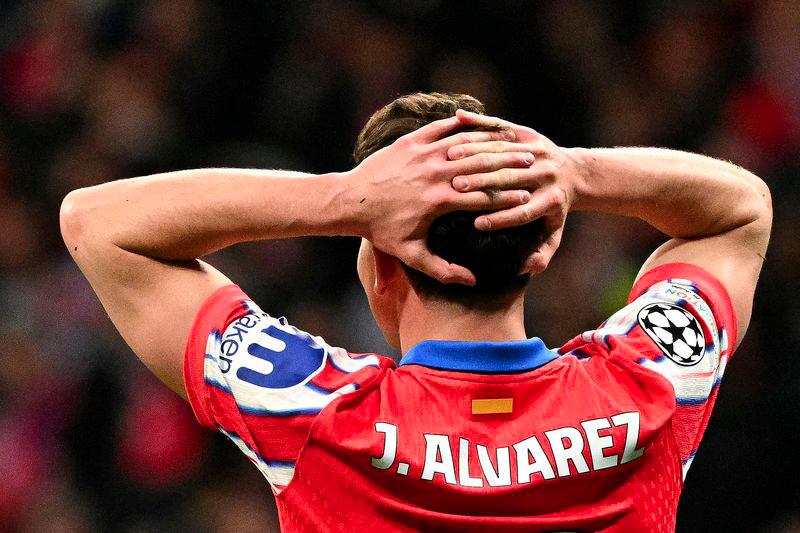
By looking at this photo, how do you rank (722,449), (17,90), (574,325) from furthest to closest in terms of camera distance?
(17,90), (574,325), (722,449)

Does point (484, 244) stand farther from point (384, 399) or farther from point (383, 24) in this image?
point (383, 24)

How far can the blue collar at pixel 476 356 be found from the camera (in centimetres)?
145

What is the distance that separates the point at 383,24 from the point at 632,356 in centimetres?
398

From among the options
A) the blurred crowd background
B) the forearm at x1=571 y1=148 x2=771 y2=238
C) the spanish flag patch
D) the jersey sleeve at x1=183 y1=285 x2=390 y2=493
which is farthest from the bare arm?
the blurred crowd background

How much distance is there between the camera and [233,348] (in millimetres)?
1441

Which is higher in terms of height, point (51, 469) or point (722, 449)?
point (722, 449)

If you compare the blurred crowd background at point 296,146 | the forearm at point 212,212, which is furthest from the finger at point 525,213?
the blurred crowd background at point 296,146

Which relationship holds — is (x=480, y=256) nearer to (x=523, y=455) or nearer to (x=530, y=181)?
(x=530, y=181)

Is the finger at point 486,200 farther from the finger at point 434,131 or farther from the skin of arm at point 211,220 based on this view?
the finger at point 434,131

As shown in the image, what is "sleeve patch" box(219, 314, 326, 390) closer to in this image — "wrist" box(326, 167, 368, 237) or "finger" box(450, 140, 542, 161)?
"wrist" box(326, 167, 368, 237)

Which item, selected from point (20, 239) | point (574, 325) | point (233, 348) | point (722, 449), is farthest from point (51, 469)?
point (233, 348)

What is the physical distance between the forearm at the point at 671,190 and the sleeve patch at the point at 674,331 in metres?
0.19

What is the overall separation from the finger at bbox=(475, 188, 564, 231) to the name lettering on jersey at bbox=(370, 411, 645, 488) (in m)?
0.29

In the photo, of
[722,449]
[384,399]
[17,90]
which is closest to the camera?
[384,399]
